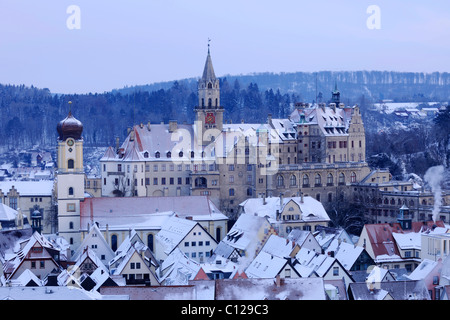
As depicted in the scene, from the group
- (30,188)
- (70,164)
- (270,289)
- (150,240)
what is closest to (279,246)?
(150,240)

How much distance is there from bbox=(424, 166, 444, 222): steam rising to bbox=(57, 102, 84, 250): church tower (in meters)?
11.9

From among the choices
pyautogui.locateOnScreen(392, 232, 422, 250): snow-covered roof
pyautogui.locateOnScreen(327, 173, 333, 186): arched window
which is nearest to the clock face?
pyautogui.locateOnScreen(327, 173, 333, 186): arched window

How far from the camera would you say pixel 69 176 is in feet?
88.3

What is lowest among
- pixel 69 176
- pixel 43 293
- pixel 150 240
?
pixel 150 240

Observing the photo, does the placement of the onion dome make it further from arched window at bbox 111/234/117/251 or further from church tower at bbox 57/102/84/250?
arched window at bbox 111/234/117/251

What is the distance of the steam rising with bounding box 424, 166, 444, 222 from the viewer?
29.1 metres

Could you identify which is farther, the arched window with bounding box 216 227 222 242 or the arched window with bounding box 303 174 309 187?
the arched window with bounding box 303 174 309 187

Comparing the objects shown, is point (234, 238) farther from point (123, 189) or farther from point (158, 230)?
point (123, 189)

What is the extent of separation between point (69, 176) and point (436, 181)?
15.4m

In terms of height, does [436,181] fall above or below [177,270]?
above

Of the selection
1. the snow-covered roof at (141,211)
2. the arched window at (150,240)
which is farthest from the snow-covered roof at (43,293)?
the snow-covered roof at (141,211)

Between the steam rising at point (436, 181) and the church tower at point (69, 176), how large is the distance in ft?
39.2

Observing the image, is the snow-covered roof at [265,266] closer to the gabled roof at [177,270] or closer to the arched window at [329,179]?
the gabled roof at [177,270]

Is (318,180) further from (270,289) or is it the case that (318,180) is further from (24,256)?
(270,289)
